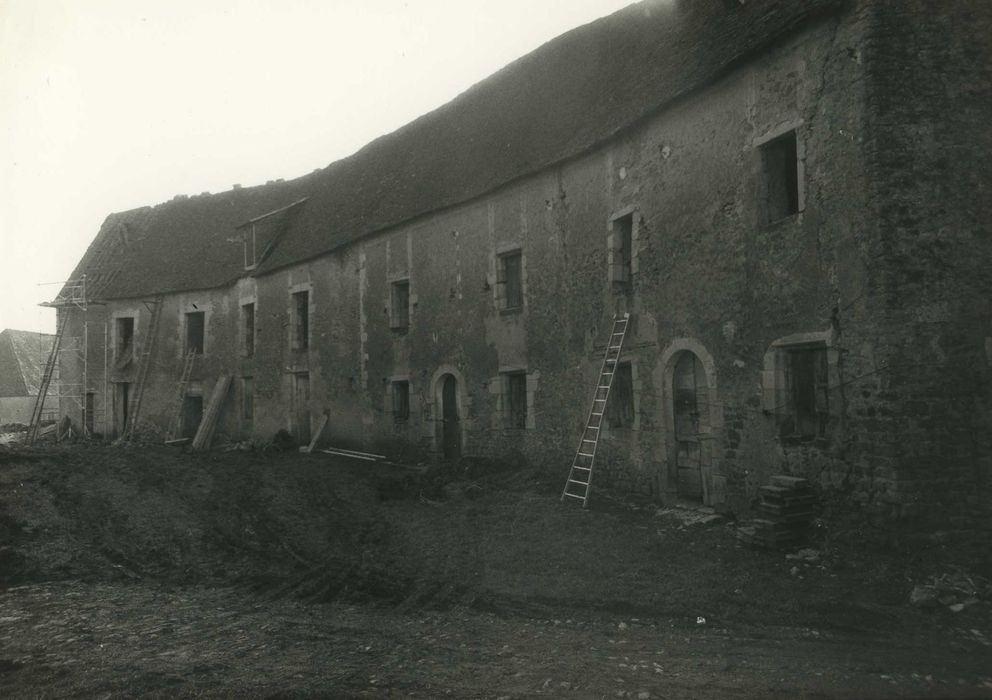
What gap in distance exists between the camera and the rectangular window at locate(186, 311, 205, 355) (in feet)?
78.6

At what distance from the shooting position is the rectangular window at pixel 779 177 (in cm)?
830

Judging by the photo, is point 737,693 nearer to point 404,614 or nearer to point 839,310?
point 404,614

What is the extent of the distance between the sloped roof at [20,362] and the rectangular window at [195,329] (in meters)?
16.4

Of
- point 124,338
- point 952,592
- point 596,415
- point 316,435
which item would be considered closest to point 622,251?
point 596,415

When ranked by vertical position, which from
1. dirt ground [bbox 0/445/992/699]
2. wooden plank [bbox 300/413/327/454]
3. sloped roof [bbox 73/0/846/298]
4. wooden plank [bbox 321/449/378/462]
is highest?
sloped roof [bbox 73/0/846/298]

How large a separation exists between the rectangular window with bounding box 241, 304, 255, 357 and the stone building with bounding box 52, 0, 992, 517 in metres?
2.82

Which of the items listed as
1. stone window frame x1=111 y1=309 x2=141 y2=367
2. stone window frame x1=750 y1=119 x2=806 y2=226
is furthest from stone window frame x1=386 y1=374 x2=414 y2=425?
stone window frame x1=111 y1=309 x2=141 y2=367

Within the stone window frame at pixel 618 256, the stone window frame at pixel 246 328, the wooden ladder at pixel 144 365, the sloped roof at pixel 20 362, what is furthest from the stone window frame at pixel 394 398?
the sloped roof at pixel 20 362

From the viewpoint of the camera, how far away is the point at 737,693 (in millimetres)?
4047

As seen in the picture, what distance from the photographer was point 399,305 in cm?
1677

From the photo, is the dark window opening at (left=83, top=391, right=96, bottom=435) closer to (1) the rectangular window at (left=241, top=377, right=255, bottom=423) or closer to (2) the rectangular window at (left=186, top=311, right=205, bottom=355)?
(2) the rectangular window at (left=186, top=311, right=205, bottom=355)

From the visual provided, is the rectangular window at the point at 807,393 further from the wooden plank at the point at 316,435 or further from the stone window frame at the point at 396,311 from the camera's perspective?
the wooden plank at the point at 316,435

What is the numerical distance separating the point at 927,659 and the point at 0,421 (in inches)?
1603

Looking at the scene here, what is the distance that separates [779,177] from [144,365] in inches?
913
